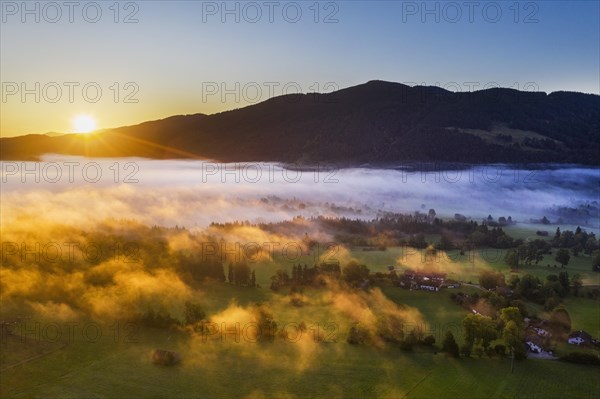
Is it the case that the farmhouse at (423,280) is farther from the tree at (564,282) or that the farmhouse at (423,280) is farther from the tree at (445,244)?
the tree at (445,244)

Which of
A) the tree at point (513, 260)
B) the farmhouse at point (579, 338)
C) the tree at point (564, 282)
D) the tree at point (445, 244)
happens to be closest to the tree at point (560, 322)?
the farmhouse at point (579, 338)

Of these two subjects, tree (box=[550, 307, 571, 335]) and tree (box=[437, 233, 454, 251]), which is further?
tree (box=[437, 233, 454, 251])

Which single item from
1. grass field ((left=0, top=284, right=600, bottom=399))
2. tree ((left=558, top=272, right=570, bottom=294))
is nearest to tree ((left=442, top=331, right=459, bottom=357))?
grass field ((left=0, top=284, right=600, bottom=399))

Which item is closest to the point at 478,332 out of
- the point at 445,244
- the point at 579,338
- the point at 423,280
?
the point at 579,338

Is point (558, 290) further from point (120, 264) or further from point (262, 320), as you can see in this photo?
point (120, 264)

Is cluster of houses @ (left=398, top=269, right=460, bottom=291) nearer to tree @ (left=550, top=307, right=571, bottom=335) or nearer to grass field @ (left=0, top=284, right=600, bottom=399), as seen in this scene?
tree @ (left=550, top=307, right=571, bottom=335)

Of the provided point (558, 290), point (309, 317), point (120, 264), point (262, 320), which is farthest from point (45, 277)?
point (558, 290)

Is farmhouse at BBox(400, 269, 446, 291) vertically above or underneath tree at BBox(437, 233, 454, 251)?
underneath
